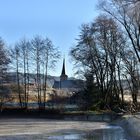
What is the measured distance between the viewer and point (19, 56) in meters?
82.3

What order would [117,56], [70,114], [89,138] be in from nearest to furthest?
[89,138], [70,114], [117,56]

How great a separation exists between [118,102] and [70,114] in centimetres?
990

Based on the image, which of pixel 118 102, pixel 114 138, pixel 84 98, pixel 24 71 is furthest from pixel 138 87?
pixel 114 138

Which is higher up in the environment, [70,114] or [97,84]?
[97,84]

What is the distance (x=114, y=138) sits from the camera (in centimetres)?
3400

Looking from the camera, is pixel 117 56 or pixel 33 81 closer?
pixel 117 56

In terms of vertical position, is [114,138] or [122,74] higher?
[122,74]

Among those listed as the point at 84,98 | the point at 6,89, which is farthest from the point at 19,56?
the point at 84,98

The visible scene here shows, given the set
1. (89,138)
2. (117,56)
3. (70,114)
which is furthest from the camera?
(117,56)

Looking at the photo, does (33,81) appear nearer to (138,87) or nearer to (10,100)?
(10,100)

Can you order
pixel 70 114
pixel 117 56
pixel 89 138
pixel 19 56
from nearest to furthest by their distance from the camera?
1. pixel 89 138
2. pixel 70 114
3. pixel 117 56
4. pixel 19 56

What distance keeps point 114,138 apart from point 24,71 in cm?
5028

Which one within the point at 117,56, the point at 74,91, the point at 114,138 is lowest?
the point at 114,138

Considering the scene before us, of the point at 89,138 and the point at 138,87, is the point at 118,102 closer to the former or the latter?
the point at 138,87
